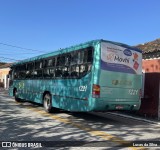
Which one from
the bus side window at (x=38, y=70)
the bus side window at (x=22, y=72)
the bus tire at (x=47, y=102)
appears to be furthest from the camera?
the bus side window at (x=22, y=72)

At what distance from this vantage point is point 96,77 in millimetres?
11859

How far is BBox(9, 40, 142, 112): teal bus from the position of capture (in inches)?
471

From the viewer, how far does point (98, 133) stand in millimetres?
10266

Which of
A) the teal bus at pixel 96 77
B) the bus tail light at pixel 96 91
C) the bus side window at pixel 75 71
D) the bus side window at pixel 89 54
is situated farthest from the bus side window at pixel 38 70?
the bus tail light at pixel 96 91

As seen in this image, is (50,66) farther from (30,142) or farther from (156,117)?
(30,142)

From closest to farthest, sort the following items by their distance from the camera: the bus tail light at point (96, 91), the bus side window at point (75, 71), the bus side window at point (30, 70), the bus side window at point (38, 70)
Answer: the bus tail light at point (96, 91), the bus side window at point (75, 71), the bus side window at point (38, 70), the bus side window at point (30, 70)

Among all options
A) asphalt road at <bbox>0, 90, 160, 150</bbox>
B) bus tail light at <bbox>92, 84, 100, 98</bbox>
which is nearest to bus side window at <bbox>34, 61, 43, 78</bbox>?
asphalt road at <bbox>0, 90, 160, 150</bbox>

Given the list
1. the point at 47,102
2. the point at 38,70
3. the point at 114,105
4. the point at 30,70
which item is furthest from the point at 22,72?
the point at 114,105

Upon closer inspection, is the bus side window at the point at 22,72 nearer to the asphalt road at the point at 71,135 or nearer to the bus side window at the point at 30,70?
the bus side window at the point at 30,70

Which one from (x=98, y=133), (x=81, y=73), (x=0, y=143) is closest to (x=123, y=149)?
(x=98, y=133)

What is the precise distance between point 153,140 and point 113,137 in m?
1.16

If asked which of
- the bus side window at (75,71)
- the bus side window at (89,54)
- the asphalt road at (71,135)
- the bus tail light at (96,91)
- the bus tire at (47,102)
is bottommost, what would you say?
the asphalt road at (71,135)

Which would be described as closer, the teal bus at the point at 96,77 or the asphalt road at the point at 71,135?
the asphalt road at the point at 71,135

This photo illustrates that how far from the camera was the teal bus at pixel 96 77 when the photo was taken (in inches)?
471
